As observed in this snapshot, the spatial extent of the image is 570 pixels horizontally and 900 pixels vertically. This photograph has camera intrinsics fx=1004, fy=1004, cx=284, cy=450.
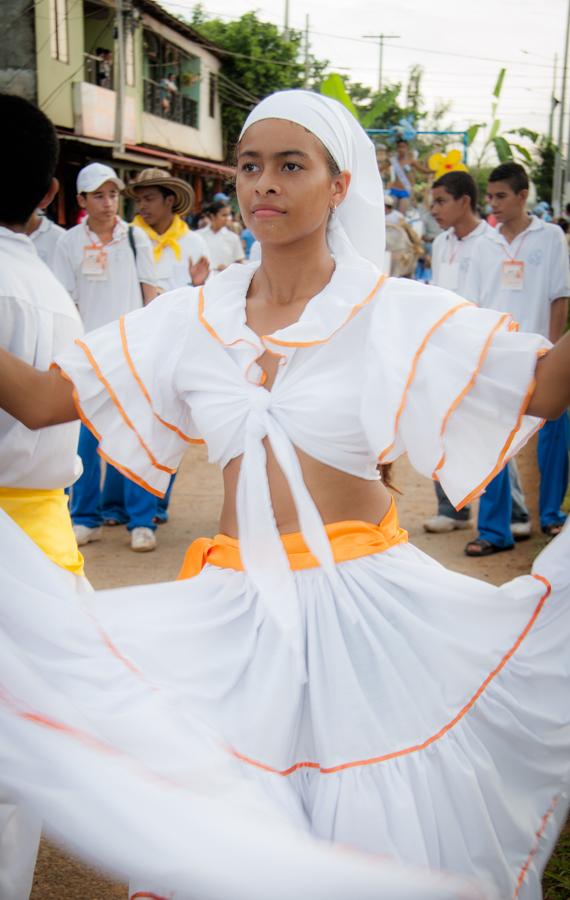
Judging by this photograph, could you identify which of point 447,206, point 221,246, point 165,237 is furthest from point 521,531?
point 221,246

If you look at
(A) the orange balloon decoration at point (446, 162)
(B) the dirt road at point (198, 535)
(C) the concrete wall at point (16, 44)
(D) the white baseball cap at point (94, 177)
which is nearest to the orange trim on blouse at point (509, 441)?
(C) the concrete wall at point (16, 44)

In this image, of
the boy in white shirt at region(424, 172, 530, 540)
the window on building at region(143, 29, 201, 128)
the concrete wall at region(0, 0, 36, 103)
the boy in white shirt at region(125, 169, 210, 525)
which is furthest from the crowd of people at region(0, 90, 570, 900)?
the window on building at region(143, 29, 201, 128)

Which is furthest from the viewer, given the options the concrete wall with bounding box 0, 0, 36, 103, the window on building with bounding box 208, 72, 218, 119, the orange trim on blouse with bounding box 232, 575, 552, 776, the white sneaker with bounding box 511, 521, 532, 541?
the window on building with bounding box 208, 72, 218, 119

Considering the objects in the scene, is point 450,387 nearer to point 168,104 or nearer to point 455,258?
point 455,258

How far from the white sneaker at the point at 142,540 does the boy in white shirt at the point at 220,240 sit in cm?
729

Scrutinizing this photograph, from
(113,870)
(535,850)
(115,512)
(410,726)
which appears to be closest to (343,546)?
(410,726)

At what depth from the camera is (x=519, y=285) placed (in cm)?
645

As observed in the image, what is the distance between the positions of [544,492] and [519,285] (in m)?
1.39

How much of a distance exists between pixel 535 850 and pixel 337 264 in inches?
54.3

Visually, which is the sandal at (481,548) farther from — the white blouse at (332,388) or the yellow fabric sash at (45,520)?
the white blouse at (332,388)

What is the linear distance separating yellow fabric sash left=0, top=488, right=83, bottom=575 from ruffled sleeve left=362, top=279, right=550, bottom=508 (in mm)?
1081

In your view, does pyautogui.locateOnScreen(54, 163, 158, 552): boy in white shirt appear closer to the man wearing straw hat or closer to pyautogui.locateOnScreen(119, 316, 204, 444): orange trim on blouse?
the man wearing straw hat

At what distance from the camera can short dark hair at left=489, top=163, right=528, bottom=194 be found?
21.2ft

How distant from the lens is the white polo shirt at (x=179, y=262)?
26.1ft
